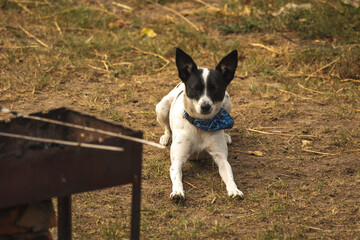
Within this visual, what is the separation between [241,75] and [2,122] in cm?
447

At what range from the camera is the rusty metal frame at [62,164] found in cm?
225

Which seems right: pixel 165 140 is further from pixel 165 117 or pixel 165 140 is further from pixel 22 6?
pixel 22 6

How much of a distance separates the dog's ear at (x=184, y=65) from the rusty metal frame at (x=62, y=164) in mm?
1716

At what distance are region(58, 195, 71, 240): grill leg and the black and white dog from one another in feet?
4.62

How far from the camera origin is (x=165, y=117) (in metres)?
5.17

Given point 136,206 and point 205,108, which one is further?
→ point 205,108

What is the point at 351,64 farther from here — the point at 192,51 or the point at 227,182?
the point at 227,182

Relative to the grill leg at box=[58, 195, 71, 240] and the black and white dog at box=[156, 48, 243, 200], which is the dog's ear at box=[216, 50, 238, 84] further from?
the grill leg at box=[58, 195, 71, 240]

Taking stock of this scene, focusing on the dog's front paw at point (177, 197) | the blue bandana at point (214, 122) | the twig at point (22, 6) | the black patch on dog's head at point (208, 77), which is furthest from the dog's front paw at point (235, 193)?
the twig at point (22, 6)

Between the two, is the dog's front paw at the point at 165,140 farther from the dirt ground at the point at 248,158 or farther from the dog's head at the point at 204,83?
the dog's head at the point at 204,83

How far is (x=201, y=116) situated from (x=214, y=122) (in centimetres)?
12

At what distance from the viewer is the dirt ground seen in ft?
12.0

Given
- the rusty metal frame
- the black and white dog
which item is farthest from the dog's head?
the rusty metal frame

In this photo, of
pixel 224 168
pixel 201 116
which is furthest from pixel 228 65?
pixel 224 168
